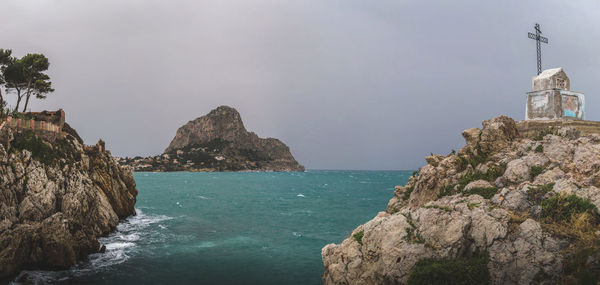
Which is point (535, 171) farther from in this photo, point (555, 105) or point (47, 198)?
point (47, 198)

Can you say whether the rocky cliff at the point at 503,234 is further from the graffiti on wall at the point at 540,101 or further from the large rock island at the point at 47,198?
the large rock island at the point at 47,198

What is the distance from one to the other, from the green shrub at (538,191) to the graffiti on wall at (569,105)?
18604 millimetres

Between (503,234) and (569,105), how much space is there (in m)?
24.1

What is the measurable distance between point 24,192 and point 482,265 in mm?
31066

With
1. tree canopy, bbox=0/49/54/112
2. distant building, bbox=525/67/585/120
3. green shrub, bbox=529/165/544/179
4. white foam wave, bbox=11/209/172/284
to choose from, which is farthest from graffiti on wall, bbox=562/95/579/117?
tree canopy, bbox=0/49/54/112

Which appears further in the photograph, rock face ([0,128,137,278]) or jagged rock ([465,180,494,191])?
rock face ([0,128,137,278])

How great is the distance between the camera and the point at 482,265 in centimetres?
1245

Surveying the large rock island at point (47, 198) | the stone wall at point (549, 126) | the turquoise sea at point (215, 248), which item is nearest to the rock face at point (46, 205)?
the large rock island at point (47, 198)

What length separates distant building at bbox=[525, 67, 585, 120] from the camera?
94.1 ft

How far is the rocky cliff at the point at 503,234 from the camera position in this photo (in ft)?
39.2

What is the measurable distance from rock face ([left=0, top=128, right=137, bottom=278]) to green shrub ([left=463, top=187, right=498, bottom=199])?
27.5 m

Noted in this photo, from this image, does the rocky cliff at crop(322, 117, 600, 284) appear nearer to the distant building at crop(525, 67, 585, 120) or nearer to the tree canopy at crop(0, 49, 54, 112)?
the distant building at crop(525, 67, 585, 120)

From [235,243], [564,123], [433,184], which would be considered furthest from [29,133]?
[564,123]

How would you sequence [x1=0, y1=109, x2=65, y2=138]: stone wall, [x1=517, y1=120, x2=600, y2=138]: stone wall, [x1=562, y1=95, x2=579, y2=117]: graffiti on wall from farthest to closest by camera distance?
[x1=562, y1=95, x2=579, y2=117]: graffiti on wall, [x1=0, y1=109, x2=65, y2=138]: stone wall, [x1=517, y1=120, x2=600, y2=138]: stone wall
